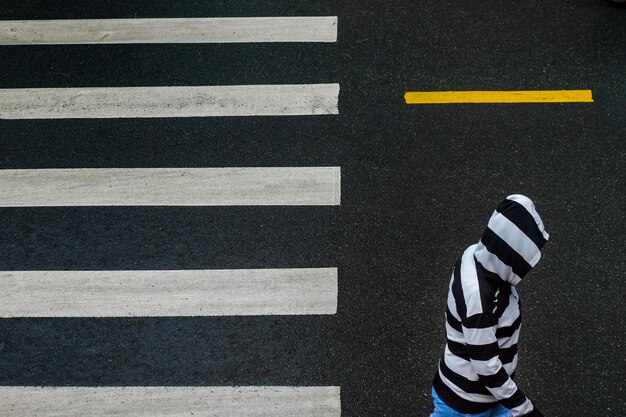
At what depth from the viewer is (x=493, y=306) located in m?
4.21

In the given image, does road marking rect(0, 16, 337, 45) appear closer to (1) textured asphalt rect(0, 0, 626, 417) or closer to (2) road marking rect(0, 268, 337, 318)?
(1) textured asphalt rect(0, 0, 626, 417)

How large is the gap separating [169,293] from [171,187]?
1.16 m

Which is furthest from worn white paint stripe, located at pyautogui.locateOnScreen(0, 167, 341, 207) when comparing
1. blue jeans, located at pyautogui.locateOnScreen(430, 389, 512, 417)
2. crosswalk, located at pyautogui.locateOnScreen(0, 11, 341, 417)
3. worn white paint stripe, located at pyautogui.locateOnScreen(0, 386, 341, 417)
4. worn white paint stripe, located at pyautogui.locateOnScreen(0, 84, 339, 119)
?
blue jeans, located at pyautogui.locateOnScreen(430, 389, 512, 417)

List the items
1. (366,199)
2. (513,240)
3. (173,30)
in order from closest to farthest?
(513,240)
(366,199)
(173,30)

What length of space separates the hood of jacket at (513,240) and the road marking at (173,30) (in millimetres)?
4734

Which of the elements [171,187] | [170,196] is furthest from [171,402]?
[171,187]

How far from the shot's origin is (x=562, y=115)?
768 centimetres

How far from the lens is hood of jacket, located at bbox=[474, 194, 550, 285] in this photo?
4148 mm

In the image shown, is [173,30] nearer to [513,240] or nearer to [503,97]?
[503,97]

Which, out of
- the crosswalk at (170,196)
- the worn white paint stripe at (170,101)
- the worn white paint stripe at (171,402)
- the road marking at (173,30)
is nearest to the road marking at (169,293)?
the crosswalk at (170,196)

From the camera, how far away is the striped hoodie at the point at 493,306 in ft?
13.7

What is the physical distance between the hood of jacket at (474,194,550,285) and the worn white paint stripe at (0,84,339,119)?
379 centimetres

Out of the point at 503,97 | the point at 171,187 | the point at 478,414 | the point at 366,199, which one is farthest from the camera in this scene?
the point at 503,97

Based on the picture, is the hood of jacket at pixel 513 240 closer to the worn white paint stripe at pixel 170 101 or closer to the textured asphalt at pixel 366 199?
the textured asphalt at pixel 366 199
